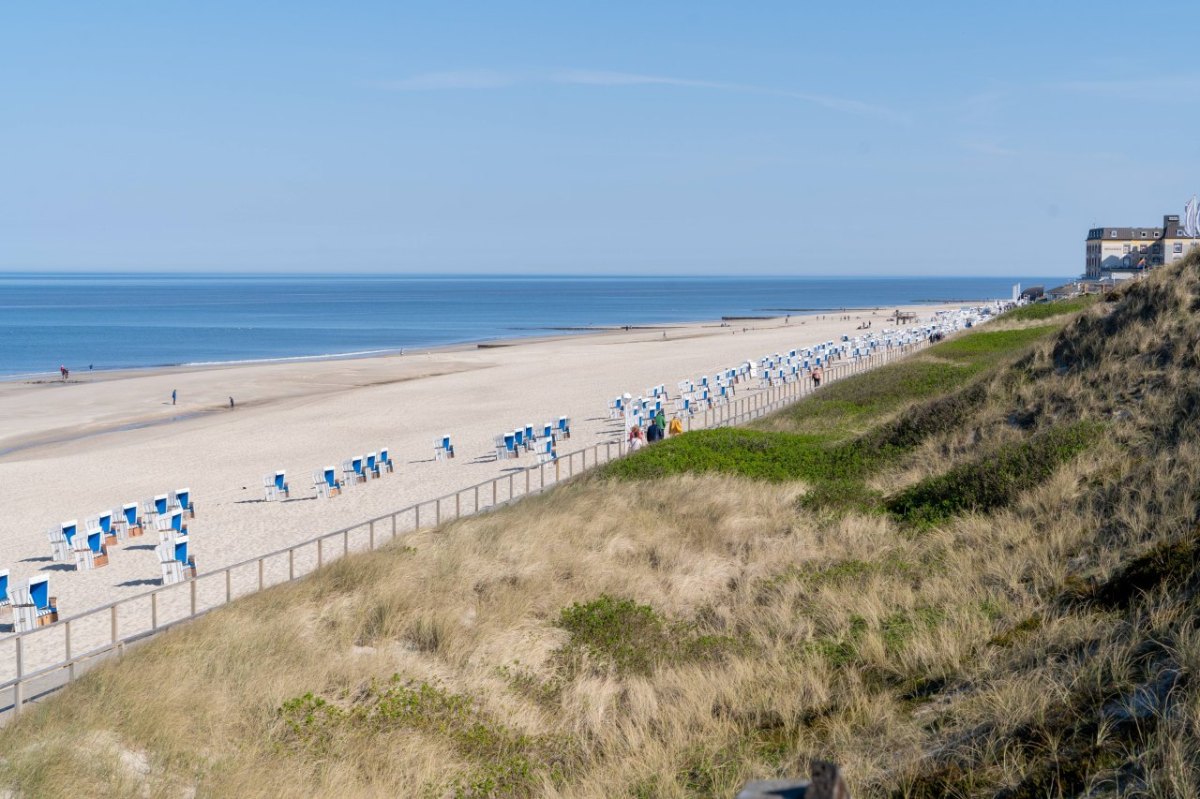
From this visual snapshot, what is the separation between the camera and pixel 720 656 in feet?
31.7

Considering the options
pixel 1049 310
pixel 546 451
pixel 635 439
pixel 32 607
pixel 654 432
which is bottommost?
pixel 32 607

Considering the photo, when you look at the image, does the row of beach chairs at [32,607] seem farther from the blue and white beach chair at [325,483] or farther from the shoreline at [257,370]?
the shoreline at [257,370]

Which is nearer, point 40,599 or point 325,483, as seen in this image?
point 40,599

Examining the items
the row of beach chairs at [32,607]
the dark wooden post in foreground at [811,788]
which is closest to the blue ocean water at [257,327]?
the row of beach chairs at [32,607]

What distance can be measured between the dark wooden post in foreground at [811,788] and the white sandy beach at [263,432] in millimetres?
14773

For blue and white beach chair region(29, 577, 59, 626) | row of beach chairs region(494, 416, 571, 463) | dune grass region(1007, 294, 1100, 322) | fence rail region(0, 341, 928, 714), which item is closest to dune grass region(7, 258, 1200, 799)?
fence rail region(0, 341, 928, 714)

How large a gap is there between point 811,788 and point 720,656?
7.20 metres

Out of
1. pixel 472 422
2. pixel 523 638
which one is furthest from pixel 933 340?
pixel 523 638

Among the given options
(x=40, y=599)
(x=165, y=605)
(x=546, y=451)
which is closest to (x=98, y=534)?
(x=40, y=599)

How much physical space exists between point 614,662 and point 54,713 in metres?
4.39

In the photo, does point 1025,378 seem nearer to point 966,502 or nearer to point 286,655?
point 966,502

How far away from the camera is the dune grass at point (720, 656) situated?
672 cm

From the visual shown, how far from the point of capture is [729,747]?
7523 mm

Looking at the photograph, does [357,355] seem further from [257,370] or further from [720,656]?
[720,656]
